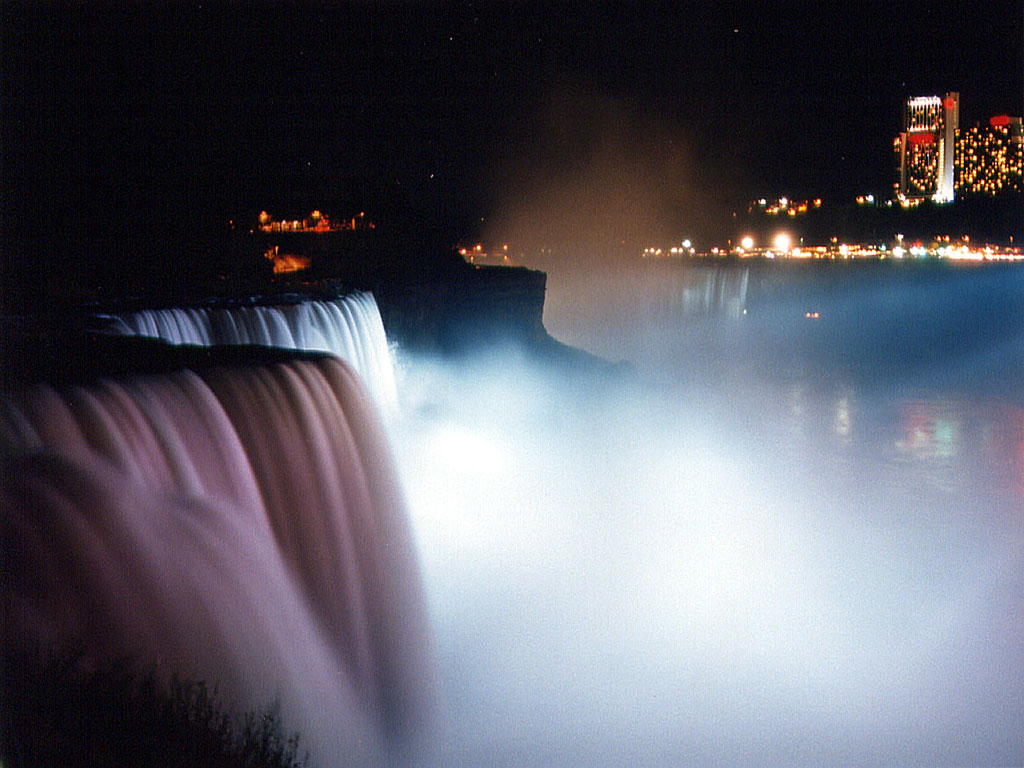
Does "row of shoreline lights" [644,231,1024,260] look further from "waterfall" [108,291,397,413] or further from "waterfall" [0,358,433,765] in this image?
"waterfall" [0,358,433,765]

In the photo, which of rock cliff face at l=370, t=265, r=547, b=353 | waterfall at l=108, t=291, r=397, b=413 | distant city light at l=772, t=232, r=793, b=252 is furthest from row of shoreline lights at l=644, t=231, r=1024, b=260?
waterfall at l=108, t=291, r=397, b=413

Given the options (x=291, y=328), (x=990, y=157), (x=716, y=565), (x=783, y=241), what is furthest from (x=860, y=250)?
(x=291, y=328)

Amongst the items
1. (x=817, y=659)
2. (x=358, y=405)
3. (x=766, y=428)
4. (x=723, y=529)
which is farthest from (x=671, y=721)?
(x=766, y=428)

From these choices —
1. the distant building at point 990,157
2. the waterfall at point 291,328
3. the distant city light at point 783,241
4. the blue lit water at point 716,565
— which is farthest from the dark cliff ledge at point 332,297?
the distant building at point 990,157

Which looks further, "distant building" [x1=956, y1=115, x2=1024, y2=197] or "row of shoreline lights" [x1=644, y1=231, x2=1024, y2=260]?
"distant building" [x1=956, y1=115, x2=1024, y2=197]

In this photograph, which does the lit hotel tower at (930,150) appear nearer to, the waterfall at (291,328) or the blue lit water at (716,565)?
the blue lit water at (716,565)

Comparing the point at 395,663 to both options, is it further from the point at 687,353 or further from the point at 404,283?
the point at 687,353
